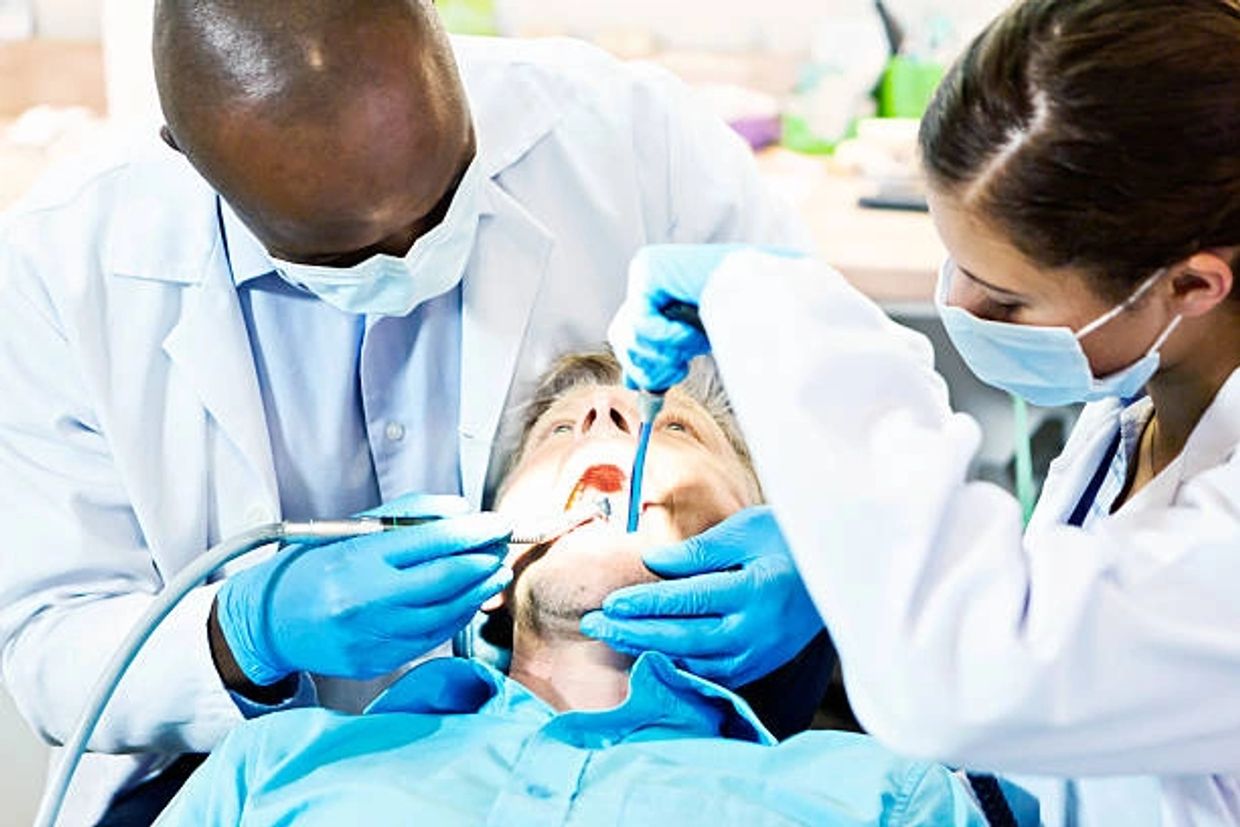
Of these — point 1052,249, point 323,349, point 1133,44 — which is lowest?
point 323,349

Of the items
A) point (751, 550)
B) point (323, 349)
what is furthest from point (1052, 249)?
point (323, 349)

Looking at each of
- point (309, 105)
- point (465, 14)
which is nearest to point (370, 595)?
point (309, 105)

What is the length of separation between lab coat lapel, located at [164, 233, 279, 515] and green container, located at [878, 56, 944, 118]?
1.49 metres

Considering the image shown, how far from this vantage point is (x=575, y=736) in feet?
5.37

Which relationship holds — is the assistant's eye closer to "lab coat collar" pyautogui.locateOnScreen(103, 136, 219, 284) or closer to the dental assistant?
the dental assistant

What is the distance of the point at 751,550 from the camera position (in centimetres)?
168

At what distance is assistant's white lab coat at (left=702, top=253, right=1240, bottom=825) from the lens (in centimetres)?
111

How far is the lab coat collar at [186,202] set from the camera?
1715 millimetres

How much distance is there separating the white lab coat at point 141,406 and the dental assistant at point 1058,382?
57 centimetres

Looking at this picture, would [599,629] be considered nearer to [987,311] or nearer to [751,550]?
[751,550]

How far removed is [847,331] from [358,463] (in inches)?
29.6

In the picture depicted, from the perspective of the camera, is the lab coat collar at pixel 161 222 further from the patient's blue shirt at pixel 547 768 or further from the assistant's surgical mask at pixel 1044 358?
the assistant's surgical mask at pixel 1044 358

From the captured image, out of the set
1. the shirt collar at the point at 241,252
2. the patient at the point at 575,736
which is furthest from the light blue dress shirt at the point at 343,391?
the patient at the point at 575,736

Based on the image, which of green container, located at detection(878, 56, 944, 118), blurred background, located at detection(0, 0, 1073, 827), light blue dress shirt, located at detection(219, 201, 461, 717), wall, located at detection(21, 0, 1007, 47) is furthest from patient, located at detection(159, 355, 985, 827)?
wall, located at detection(21, 0, 1007, 47)
